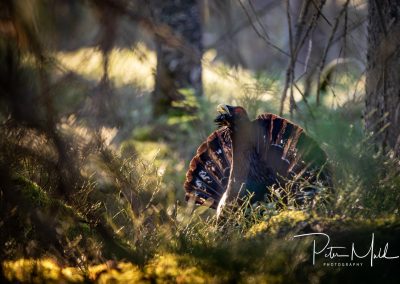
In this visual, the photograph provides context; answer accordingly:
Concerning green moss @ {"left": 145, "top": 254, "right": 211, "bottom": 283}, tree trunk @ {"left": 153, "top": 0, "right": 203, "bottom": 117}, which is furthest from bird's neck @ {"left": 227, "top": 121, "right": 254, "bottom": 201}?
tree trunk @ {"left": 153, "top": 0, "right": 203, "bottom": 117}

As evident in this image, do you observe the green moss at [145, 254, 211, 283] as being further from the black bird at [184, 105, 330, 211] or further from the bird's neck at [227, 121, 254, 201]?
the bird's neck at [227, 121, 254, 201]

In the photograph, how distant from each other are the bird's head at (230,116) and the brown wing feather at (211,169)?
0.26 m

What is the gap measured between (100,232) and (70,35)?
1.20 metres

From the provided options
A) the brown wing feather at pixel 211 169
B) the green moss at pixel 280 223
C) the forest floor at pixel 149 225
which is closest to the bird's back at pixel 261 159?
the brown wing feather at pixel 211 169

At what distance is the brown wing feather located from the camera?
16.0ft

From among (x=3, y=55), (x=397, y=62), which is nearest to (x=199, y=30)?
(x=397, y=62)

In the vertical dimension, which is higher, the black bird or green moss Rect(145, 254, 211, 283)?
the black bird

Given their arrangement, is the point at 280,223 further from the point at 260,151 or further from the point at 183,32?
the point at 183,32

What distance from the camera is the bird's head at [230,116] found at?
4543 mm

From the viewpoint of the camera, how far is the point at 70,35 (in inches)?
112

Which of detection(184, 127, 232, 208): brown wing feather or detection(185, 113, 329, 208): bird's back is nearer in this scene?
detection(185, 113, 329, 208): bird's back

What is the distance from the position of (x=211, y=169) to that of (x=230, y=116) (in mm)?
629

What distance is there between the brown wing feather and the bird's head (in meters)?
0.26

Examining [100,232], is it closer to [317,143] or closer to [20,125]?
[20,125]
